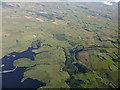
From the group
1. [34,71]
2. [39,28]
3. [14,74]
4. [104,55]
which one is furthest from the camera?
[39,28]

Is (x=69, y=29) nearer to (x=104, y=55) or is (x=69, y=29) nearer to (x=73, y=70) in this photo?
(x=104, y=55)

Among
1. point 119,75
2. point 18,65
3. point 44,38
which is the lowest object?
point 119,75

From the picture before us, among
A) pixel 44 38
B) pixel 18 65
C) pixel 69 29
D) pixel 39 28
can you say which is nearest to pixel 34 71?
pixel 18 65

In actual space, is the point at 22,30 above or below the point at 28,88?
above

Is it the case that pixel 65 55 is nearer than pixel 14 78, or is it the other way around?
pixel 14 78

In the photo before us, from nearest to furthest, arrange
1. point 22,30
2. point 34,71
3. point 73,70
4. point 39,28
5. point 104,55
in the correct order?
point 34,71 → point 73,70 → point 104,55 → point 22,30 → point 39,28

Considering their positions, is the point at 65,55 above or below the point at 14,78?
above

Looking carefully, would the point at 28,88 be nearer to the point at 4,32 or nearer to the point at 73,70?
the point at 73,70

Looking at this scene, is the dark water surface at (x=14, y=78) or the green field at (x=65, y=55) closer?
the dark water surface at (x=14, y=78)

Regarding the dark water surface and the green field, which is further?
the green field

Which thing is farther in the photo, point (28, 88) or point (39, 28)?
point (39, 28)
